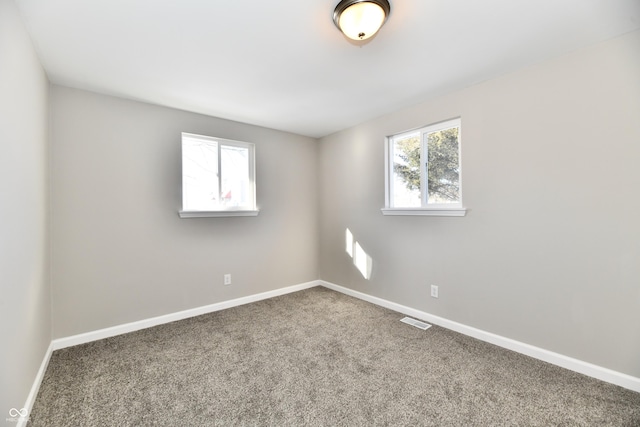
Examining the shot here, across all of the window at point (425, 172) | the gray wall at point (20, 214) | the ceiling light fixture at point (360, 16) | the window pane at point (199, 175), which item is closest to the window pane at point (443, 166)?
the window at point (425, 172)

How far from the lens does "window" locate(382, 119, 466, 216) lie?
2.75 meters

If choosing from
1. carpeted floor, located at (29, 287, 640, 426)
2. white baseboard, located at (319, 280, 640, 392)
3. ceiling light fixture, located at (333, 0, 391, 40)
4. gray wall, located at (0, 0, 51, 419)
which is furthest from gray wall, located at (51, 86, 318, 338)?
ceiling light fixture, located at (333, 0, 391, 40)

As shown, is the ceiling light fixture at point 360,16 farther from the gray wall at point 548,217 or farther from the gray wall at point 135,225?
the gray wall at point 135,225

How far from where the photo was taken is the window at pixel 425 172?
275cm

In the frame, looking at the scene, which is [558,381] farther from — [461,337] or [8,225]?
[8,225]

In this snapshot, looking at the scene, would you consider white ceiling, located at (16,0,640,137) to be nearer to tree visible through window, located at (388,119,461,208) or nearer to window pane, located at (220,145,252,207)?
tree visible through window, located at (388,119,461,208)

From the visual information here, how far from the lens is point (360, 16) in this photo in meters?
1.53

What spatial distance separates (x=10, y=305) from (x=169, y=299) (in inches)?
64.1

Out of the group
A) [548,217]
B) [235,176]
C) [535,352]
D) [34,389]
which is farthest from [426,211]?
[34,389]

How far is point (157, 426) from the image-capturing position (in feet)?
5.02

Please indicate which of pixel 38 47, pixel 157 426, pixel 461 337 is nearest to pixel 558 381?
pixel 461 337

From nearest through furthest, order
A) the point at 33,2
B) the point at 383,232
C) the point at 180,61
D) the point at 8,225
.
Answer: the point at 8,225 → the point at 33,2 → the point at 180,61 → the point at 383,232

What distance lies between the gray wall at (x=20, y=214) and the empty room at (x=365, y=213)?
0.07 feet

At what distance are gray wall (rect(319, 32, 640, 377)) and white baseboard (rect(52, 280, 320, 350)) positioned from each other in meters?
1.85
